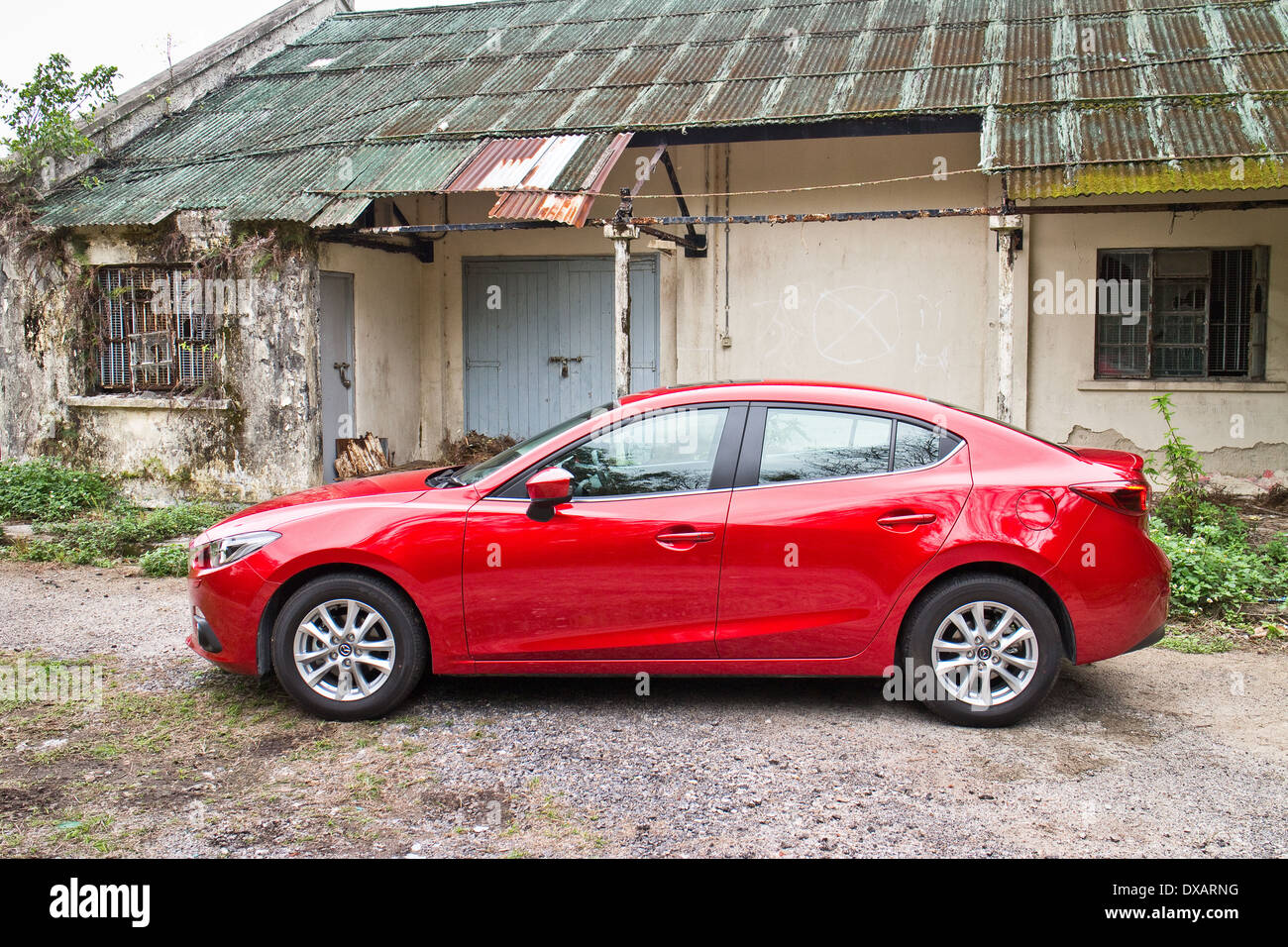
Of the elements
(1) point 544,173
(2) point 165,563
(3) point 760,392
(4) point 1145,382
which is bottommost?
(2) point 165,563

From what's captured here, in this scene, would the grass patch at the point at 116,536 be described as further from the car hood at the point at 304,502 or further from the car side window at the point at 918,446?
the car side window at the point at 918,446

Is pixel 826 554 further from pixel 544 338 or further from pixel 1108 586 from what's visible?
pixel 544 338

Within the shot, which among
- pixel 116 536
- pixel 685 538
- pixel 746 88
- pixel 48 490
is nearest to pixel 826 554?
pixel 685 538

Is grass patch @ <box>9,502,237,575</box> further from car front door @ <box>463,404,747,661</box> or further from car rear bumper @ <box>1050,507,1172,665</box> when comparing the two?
car rear bumper @ <box>1050,507,1172,665</box>

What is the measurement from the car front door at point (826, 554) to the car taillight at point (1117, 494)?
0.52 metres

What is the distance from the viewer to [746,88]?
434 inches

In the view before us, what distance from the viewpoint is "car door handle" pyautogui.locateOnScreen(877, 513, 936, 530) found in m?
4.77

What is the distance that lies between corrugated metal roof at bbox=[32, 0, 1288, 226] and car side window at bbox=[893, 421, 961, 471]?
4483 millimetres

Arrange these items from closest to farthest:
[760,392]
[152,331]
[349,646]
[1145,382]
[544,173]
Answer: [349,646]
[760,392]
[544,173]
[1145,382]
[152,331]

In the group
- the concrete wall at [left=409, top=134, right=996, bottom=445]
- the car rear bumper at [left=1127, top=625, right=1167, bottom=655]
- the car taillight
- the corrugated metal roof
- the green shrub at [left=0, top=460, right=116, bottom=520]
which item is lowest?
the car rear bumper at [left=1127, top=625, right=1167, bottom=655]

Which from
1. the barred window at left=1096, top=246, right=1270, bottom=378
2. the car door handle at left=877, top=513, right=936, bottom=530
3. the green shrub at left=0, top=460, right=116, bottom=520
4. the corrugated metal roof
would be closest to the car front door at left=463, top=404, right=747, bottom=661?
the car door handle at left=877, top=513, right=936, bottom=530

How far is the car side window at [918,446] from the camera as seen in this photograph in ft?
16.1

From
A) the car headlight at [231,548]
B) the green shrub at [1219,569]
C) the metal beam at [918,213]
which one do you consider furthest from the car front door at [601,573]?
the metal beam at [918,213]

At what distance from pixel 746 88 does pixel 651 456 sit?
7218 mm
